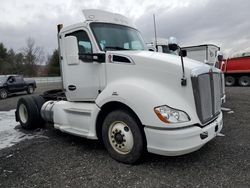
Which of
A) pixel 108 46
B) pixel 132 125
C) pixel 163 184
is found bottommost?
pixel 163 184

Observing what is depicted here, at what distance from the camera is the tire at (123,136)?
11.9 feet

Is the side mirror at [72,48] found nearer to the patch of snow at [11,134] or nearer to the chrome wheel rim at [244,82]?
the patch of snow at [11,134]

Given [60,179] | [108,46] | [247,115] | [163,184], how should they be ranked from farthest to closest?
[247,115]
[108,46]
[60,179]
[163,184]

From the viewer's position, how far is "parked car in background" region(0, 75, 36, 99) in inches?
639

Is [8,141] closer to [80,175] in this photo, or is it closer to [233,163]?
[80,175]

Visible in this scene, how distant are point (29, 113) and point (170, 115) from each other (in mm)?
4109

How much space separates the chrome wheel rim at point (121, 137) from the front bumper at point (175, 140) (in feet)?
1.20

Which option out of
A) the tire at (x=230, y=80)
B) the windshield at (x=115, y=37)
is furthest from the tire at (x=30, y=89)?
the windshield at (x=115, y=37)

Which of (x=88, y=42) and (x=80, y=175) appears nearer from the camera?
(x=80, y=175)

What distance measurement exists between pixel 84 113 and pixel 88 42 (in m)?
1.28

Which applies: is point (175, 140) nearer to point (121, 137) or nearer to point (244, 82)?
point (121, 137)

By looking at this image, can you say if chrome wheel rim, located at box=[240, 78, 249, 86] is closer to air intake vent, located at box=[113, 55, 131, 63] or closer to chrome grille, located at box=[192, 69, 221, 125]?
chrome grille, located at box=[192, 69, 221, 125]

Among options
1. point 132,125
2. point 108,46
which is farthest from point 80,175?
point 108,46

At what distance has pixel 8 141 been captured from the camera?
5.45m
